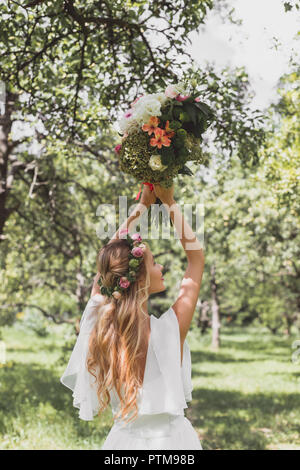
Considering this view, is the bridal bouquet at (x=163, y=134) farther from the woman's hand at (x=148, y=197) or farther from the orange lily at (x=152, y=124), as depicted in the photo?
the woman's hand at (x=148, y=197)

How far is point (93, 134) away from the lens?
6.07m

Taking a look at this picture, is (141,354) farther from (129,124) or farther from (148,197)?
(129,124)

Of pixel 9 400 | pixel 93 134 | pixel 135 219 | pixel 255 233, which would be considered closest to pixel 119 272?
pixel 135 219

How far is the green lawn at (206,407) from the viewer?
708cm

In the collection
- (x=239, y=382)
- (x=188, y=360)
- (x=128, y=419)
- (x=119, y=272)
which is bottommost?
(x=239, y=382)

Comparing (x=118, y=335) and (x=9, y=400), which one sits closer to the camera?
(x=118, y=335)

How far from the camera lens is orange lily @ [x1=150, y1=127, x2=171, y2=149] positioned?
8.75 feet

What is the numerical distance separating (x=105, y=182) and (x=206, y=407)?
16.5 ft

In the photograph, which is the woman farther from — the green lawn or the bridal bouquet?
the green lawn

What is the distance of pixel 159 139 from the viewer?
2688mm

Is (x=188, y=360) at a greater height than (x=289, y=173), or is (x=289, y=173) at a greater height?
(x=289, y=173)
